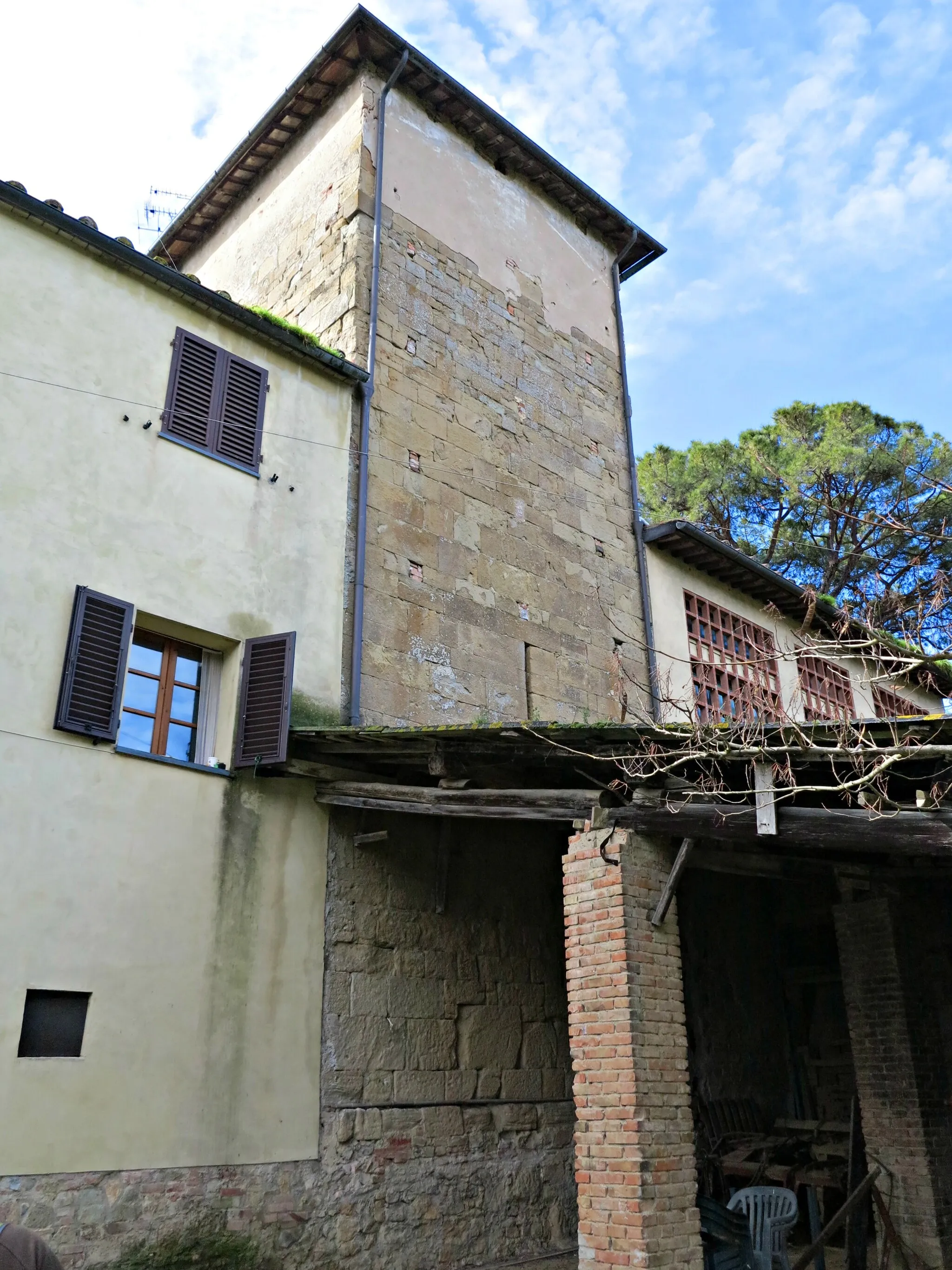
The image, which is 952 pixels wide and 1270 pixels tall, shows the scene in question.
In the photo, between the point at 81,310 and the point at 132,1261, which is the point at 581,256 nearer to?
the point at 81,310

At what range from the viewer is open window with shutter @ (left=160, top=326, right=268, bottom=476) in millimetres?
8406

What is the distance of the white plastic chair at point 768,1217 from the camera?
7.16 meters

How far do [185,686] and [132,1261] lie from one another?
12.6 feet

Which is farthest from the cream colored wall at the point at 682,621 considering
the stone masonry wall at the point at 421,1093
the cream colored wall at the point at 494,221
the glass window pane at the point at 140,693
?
the glass window pane at the point at 140,693

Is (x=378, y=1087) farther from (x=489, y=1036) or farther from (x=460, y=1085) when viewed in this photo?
(x=489, y=1036)

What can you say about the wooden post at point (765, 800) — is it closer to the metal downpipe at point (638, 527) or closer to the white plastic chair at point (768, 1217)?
the white plastic chair at point (768, 1217)

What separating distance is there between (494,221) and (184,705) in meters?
7.56

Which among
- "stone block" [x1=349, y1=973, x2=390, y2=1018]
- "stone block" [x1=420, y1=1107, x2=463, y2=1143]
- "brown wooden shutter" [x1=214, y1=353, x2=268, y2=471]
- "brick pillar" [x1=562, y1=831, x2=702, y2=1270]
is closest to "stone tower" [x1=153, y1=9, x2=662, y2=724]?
"brown wooden shutter" [x1=214, y1=353, x2=268, y2=471]

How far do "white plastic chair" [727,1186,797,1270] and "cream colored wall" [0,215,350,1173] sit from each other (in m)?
3.15

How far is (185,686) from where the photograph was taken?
8.06m

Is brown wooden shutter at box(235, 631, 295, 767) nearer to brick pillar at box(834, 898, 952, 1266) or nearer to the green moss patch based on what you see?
the green moss patch

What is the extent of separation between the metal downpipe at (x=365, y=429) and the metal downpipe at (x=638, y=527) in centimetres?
363

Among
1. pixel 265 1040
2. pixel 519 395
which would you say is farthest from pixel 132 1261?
pixel 519 395

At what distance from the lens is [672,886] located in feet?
21.8
